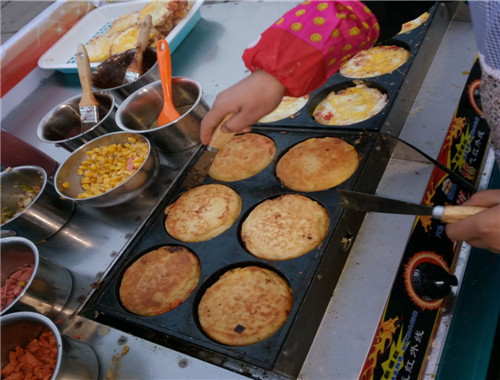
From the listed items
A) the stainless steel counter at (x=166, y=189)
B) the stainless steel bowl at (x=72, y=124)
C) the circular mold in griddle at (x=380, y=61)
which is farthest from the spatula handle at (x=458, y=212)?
the stainless steel bowl at (x=72, y=124)

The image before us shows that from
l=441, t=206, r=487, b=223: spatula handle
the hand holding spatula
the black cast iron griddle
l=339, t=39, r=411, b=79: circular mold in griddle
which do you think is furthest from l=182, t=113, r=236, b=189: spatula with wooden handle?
l=441, t=206, r=487, b=223: spatula handle

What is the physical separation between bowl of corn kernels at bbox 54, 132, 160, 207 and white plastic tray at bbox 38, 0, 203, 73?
106 cm

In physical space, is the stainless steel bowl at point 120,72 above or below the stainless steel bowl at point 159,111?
above

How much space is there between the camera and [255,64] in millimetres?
1521

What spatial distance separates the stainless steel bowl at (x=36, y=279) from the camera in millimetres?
1611

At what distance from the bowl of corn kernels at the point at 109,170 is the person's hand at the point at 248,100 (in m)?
0.60

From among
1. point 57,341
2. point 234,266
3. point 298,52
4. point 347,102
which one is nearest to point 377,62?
point 347,102

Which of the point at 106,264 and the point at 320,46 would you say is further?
the point at 106,264

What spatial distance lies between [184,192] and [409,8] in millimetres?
1371

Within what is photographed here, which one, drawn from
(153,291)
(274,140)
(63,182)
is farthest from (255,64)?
(63,182)

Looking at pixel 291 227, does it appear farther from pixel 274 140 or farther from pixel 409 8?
pixel 409 8

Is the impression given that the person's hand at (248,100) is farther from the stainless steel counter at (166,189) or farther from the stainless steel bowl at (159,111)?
the stainless steel counter at (166,189)

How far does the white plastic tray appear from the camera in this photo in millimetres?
3056

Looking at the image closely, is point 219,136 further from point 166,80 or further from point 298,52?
point 166,80
